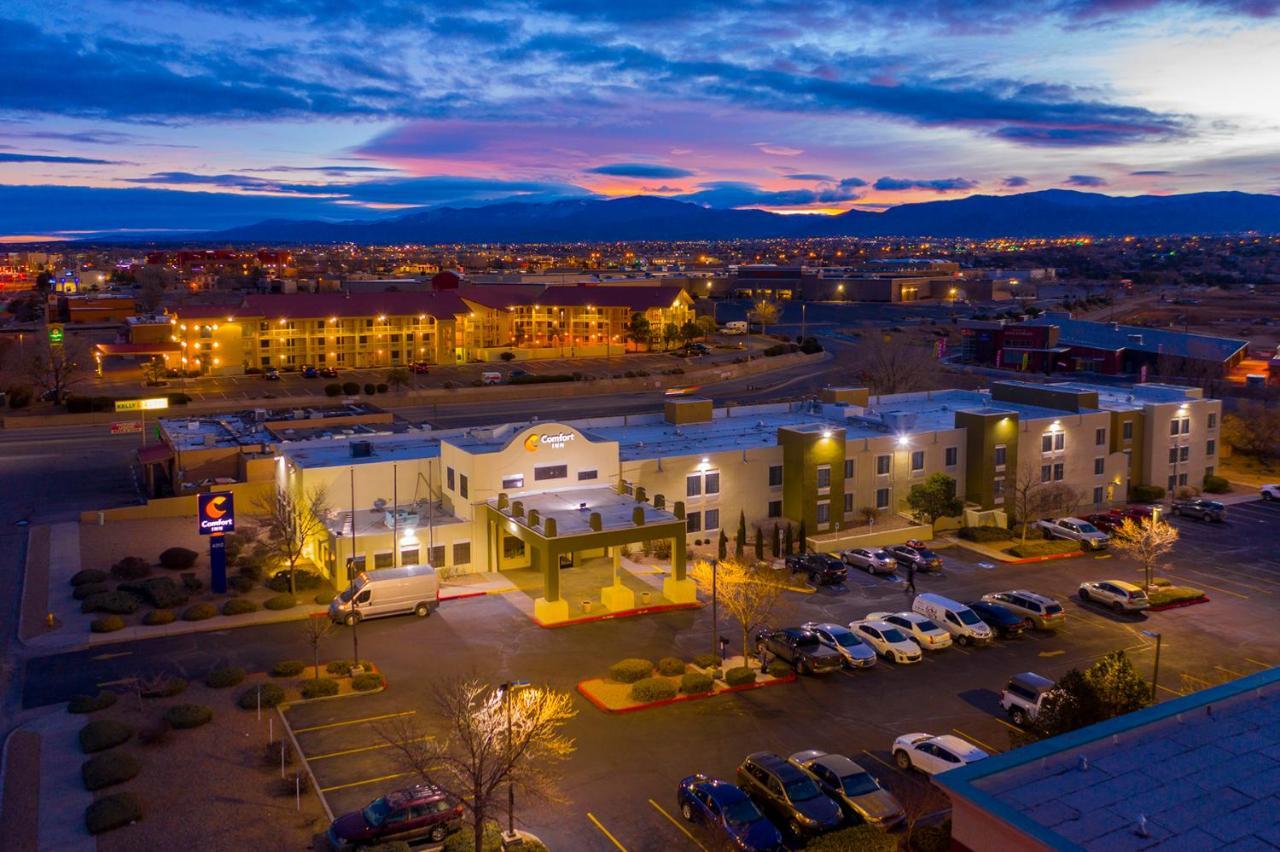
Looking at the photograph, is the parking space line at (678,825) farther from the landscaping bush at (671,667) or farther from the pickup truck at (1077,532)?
the pickup truck at (1077,532)

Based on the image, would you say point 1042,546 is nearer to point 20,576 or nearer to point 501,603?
point 501,603

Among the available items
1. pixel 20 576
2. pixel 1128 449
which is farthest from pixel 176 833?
pixel 1128 449

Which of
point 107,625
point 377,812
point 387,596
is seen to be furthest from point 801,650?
point 107,625

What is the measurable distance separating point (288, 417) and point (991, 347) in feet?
226

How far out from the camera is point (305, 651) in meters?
28.6

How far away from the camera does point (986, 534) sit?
1629 inches

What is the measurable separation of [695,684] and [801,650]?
3525 mm

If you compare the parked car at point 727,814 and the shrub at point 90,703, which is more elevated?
the parked car at point 727,814

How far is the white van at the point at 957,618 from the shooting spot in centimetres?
2962

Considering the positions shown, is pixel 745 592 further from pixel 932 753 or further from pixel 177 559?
pixel 177 559

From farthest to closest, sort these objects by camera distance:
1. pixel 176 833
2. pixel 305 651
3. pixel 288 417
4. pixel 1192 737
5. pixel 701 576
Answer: pixel 288 417, pixel 701 576, pixel 305 651, pixel 176 833, pixel 1192 737

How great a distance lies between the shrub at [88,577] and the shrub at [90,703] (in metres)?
10.3

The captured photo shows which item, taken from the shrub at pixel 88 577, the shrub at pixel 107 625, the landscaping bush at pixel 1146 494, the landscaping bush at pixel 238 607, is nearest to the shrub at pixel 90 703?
the shrub at pixel 107 625

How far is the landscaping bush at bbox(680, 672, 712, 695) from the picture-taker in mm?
25625
